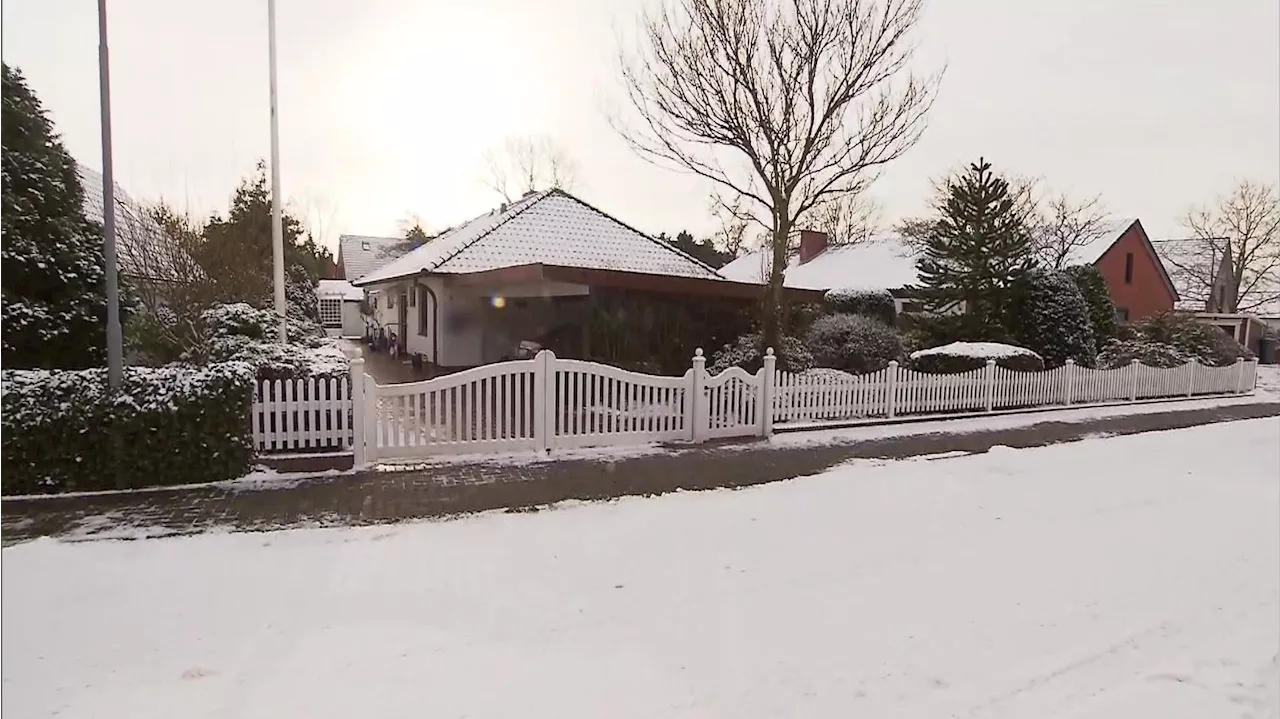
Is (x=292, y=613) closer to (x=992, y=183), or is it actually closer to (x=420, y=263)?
(x=420, y=263)

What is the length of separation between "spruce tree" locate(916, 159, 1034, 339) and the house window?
30.3m

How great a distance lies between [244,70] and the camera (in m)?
13.3

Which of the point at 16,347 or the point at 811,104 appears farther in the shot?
the point at 811,104

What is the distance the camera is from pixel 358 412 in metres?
7.54

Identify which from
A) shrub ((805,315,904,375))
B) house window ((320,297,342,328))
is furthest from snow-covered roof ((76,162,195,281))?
house window ((320,297,342,328))

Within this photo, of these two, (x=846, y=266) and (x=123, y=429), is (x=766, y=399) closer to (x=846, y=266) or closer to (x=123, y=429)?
(x=123, y=429)

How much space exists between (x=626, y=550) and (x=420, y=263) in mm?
14674

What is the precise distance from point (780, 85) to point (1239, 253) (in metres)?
39.8

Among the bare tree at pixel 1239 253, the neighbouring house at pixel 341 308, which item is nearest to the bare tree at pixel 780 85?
the neighbouring house at pixel 341 308

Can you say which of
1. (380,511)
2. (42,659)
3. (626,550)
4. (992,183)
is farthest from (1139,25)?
(42,659)

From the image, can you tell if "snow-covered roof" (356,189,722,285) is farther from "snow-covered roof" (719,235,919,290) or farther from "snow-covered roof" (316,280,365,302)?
"snow-covered roof" (316,280,365,302)

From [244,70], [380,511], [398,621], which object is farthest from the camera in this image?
[244,70]

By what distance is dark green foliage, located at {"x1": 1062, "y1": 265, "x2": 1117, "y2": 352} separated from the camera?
20047 mm

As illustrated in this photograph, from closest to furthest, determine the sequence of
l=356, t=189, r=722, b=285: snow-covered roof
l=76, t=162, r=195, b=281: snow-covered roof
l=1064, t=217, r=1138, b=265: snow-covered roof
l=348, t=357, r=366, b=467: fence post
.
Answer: l=348, t=357, r=366, b=467: fence post
l=76, t=162, r=195, b=281: snow-covered roof
l=356, t=189, r=722, b=285: snow-covered roof
l=1064, t=217, r=1138, b=265: snow-covered roof
